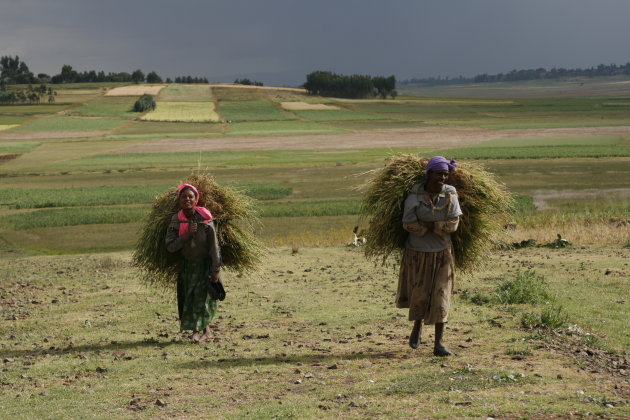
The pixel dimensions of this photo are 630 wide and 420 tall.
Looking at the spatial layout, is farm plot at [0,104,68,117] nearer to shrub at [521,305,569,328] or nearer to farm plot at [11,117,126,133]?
farm plot at [11,117,126,133]

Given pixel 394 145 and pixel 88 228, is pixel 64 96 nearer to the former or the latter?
pixel 394 145

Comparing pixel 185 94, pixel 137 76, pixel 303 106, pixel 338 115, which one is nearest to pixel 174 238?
pixel 338 115

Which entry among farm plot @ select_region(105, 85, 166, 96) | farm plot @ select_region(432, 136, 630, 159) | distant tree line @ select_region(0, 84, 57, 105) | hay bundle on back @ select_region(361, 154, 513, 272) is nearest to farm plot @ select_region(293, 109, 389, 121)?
farm plot @ select_region(105, 85, 166, 96)

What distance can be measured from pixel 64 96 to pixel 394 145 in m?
95.3

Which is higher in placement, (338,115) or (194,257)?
(338,115)

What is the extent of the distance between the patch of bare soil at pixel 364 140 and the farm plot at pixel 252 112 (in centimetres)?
2763

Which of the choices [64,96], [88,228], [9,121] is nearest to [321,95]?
[64,96]

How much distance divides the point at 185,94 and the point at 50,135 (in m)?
58.7

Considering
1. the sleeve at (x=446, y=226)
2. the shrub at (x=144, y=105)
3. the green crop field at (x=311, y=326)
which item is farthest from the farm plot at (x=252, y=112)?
the sleeve at (x=446, y=226)

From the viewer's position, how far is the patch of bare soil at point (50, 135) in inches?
3492

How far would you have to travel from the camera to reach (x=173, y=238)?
10.3 m

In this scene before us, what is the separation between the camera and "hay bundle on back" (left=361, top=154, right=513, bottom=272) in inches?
380

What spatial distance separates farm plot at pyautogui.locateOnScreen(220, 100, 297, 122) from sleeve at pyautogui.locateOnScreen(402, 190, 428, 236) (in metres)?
103

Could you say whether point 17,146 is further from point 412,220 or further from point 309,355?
point 412,220
